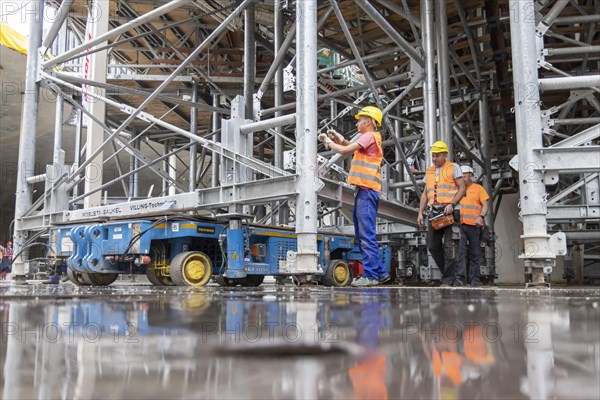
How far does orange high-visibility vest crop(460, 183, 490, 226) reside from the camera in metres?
7.47

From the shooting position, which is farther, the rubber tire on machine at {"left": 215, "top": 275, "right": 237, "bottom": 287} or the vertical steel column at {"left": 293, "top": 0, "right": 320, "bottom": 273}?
the rubber tire on machine at {"left": 215, "top": 275, "right": 237, "bottom": 287}

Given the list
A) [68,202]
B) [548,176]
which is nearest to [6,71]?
[68,202]

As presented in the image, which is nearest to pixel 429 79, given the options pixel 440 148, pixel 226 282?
pixel 440 148

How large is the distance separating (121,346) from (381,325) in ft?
3.10

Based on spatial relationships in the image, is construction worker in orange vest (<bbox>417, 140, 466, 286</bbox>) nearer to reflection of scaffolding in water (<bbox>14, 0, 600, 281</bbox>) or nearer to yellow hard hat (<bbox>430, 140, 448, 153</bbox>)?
yellow hard hat (<bbox>430, 140, 448, 153</bbox>)

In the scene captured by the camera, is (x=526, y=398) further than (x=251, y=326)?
No

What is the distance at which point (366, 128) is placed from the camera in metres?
5.92

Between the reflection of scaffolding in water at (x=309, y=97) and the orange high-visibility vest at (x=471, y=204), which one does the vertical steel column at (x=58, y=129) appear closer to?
the reflection of scaffolding in water at (x=309, y=97)

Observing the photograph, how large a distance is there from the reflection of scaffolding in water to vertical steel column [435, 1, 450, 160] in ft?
0.07

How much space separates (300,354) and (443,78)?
24.4 feet

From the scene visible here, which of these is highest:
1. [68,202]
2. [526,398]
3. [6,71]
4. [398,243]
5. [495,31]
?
[6,71]

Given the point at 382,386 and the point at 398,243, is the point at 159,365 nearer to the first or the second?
the point at 382,386

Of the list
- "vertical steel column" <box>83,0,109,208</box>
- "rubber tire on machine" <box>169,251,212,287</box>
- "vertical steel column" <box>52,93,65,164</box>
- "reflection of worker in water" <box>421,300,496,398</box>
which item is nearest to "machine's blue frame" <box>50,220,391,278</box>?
"rubber tire on machine" <box>169,251,212,287</box>

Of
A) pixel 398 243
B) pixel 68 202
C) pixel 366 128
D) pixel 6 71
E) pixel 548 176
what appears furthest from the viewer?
pixel 6 71
